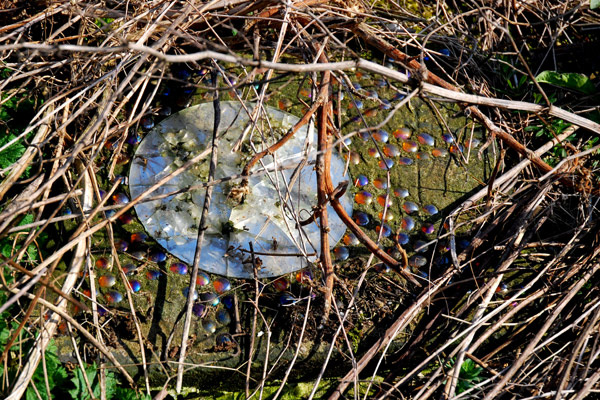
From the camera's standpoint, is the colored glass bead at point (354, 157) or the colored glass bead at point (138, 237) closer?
the colored glass bead at point (138, 237)

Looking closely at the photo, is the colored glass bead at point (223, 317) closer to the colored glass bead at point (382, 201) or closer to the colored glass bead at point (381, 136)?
the colored glass bead at point (382, 201)

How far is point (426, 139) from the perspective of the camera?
2434 mm

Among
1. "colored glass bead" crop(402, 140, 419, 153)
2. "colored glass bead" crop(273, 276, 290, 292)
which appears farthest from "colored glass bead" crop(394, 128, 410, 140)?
"colored glass bead" crop(273, 276, 290, 292)

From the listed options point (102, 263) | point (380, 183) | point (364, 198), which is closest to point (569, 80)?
point (380, 183)

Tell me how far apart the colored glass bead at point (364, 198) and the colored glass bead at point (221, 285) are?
0.65 metres

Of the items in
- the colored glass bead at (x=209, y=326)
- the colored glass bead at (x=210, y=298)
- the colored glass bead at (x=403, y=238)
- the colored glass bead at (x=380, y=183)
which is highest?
the colored glass bead at (x=380, y=183)

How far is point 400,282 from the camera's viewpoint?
203 cm

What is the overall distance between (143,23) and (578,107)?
2.06 meters

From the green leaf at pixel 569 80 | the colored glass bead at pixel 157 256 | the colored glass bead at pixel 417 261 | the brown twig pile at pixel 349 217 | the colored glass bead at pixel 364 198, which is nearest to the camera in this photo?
the brown twig pile at pixel 349 217

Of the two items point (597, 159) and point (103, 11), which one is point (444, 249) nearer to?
point (597, 159)

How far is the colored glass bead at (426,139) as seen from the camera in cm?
243

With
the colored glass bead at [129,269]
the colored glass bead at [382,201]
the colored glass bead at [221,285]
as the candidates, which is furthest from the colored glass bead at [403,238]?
the colored glass bead at [129,269]

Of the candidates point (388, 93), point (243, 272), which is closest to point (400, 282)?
point (243, 272)

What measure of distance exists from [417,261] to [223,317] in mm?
791
